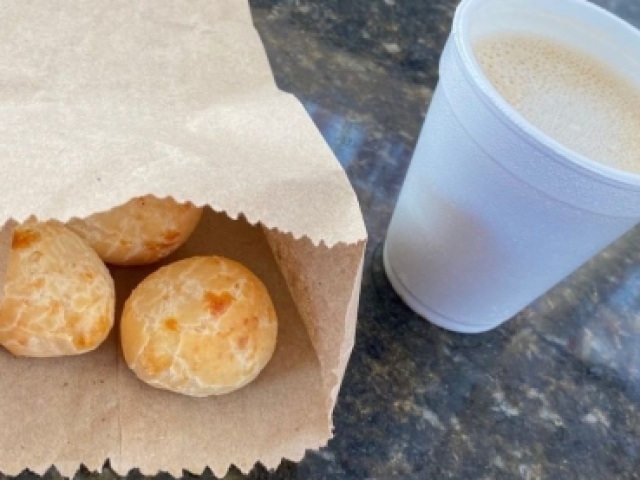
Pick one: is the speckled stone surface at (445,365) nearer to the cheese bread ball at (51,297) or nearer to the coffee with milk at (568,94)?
the cheese bread ball at (51,297)

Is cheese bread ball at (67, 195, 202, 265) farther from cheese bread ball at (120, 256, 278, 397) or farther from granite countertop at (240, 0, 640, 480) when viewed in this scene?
granite countertop at (240, 0, 640, 480)

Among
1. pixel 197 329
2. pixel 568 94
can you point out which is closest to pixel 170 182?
pixel 197 329

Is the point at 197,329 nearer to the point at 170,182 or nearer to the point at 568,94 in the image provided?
the point at 170,182

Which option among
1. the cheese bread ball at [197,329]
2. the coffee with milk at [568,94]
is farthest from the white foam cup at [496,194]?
the cheese bread ball at [197,329]

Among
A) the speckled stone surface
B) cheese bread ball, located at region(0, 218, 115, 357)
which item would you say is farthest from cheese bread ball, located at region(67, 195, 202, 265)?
the speckled stone surface

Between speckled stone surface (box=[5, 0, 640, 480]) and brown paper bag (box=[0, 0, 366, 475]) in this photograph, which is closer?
brown paper bag (box=[0, 0, 366, 475])

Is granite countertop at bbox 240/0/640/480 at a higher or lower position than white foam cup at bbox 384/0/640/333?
lower

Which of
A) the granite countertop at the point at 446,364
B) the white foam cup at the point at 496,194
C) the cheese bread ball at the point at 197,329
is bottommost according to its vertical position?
the granite countertop at the point at 446,364
